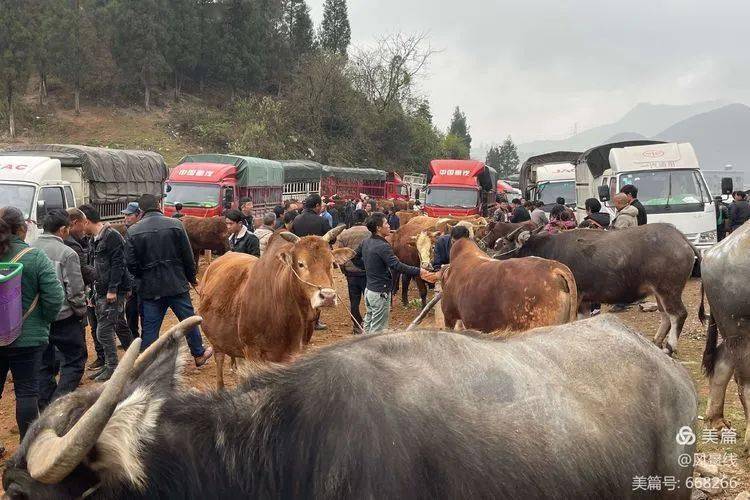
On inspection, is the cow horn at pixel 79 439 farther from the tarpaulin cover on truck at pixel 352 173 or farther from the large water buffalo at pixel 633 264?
the tarpaulin cover on truck at pixel 352 173

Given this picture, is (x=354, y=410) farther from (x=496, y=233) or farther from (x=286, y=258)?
(x=496, y=233)

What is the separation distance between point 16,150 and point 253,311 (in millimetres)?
13387

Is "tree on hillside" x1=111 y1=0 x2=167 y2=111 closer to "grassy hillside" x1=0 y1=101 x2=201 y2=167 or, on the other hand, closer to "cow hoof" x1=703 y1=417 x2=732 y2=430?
"grassy hillside" x1=0 y1=101 x2=201 y2=167

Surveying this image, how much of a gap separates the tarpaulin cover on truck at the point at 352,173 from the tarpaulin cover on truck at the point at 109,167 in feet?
48.1

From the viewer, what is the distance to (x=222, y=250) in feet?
57.6

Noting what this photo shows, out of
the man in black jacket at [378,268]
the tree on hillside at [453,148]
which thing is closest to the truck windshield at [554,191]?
the man in black jacket at [378,268]

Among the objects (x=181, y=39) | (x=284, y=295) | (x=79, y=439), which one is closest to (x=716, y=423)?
(x=284, y=295)

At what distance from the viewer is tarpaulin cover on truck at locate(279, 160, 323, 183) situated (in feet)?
95.6

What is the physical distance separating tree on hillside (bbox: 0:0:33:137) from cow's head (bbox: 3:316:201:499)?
4412cm

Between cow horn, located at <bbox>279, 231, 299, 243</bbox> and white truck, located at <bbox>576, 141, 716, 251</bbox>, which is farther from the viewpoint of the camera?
white truck, located at <bbox>576, 141, 716, 251</bbox>

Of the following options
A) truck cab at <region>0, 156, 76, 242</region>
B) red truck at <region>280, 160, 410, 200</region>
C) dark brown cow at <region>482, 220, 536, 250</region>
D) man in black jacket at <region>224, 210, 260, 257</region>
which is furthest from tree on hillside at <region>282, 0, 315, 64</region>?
man in black jacket at <region>224, 210, 260, 257</region>

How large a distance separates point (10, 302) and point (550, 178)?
24.5m

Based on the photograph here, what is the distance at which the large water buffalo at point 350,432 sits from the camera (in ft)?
6.99

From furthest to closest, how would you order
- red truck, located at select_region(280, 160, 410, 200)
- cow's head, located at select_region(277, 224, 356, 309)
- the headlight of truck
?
1. red truck, located at select_region(280, 160, 410, 200)
2. the headlight of truck
3. cow's head, located at select_region(277, 224, 356, 309)
